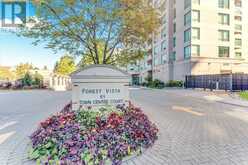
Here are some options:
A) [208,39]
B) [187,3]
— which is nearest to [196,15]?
[187,3]

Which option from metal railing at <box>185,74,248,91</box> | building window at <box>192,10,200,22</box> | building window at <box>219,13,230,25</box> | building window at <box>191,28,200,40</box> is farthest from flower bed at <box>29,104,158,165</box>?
building window at <box>219,13,230,25</box>

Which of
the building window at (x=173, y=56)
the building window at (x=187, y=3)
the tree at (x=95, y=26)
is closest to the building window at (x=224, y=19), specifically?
the building window at (x=187, y=3)

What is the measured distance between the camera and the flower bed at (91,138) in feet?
14.5

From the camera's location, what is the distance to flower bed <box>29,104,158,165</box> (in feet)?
14.5

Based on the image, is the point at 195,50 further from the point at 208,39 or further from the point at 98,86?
the point at 98,86

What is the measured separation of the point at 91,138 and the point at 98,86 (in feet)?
5.79

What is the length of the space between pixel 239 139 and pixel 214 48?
36.7 metres

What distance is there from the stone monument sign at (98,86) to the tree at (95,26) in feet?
8.90

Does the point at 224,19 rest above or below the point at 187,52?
above

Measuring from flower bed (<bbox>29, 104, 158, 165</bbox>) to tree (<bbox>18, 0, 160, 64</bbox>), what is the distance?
375cm

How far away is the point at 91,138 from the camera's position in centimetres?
475

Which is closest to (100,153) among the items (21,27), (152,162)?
(152,162)

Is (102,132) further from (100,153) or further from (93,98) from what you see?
(93,98)

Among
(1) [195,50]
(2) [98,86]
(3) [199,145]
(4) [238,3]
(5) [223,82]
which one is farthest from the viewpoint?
(4) [238,3]
